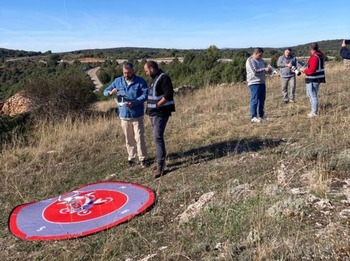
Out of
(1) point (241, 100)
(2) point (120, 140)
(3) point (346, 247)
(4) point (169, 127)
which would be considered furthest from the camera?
(1) point (241, 100)

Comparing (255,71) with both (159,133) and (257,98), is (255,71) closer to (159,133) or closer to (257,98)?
(257,98)

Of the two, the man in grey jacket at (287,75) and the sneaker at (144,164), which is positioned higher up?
the man in grey jacket at (287,75)

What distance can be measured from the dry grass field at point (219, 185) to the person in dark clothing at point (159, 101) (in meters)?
0.45

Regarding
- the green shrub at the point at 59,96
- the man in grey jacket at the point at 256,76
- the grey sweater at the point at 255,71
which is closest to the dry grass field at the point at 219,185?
the man in grey jacket at the point at 256,76

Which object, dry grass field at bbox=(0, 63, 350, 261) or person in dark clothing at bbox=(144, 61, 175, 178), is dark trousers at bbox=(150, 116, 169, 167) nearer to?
person in dark clothing at bbox=(144, 61, 175, 178)

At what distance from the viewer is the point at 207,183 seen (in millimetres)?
5648

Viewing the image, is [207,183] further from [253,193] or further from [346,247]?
[346,247]

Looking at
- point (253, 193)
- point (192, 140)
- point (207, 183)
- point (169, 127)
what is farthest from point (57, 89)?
point (253, 193)

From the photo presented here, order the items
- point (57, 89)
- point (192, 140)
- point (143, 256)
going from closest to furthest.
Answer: point (143, 256)
point (192, 140)
point (57, 89)

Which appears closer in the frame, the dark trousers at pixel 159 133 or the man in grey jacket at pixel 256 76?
the dark trousers at pixel 159 133

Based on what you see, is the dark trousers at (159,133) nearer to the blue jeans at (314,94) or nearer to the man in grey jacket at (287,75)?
the blue jeans at (314,94)

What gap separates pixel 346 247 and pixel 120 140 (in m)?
6.85

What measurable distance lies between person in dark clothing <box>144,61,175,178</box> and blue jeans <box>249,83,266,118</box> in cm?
323

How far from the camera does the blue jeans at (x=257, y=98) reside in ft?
29.8
